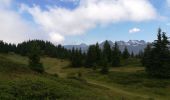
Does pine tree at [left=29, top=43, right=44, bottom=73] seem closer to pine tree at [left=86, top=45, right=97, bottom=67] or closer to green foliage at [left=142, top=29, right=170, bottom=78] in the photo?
green foliage at [left=142, top=29, right=170, bottom=78]

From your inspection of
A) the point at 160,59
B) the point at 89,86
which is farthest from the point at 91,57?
the point at 89,86

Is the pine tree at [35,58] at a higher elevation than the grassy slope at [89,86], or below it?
higher

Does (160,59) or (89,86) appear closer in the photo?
(89,86)

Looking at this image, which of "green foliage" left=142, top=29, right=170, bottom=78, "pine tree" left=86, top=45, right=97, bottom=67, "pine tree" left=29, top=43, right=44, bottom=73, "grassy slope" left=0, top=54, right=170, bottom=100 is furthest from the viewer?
"pine tree" left=86, top=45, right=97, bottom=67

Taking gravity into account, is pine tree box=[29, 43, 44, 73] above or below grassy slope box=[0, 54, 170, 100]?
above

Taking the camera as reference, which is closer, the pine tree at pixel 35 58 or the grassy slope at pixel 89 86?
the grassy slope at pixel 89 86

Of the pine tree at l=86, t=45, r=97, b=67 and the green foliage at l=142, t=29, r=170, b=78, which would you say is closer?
the green foliage at l=142, t=29, r=170, b=78

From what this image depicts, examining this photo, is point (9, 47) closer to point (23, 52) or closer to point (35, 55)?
point (23, 52)

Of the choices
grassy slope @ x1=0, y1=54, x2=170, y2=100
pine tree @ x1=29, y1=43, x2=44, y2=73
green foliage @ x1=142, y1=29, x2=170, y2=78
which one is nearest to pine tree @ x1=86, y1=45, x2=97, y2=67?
grassy slope @ x1=0, y1=54, x2=170, y2=100

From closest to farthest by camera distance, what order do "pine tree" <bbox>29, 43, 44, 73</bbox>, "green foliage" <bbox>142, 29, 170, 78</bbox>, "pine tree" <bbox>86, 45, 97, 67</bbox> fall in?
"pine tree" <bbox>29, 43, 44, 73</bbox>
"green foliage" <bbox>142, 29, 170, 78</bbox>
"pine tree" <bbox>86, 45, 97, 67</bbox>

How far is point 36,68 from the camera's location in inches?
2532

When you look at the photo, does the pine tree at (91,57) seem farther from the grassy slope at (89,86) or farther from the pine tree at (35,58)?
the pine tree at (35,58)

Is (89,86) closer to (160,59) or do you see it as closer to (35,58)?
(35,58)

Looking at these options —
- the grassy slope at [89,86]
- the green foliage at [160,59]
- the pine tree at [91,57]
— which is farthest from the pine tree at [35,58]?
the pine tree at [91,57]
